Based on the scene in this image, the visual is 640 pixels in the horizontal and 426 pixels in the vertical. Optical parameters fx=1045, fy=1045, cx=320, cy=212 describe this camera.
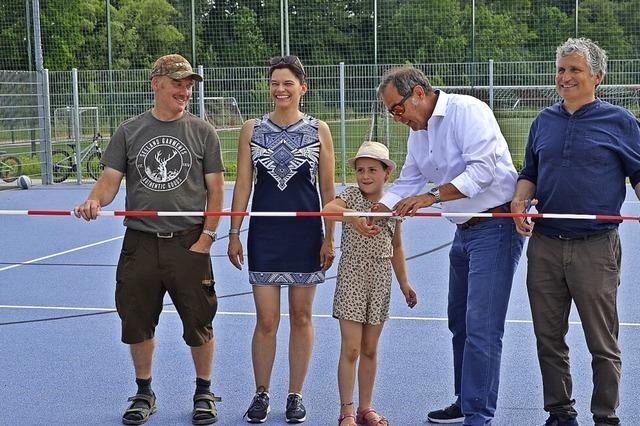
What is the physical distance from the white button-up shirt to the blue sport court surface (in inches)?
50.2

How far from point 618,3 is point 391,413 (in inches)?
775

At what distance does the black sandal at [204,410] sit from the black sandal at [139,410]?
0.24 metres

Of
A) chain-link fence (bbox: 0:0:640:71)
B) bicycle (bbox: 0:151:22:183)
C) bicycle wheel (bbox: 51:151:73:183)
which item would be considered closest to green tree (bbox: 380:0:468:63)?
chain-link fence (bbox: 0:0:640:71)

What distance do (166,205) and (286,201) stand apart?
2.07 ft

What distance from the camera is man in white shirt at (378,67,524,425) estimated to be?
4844 mm

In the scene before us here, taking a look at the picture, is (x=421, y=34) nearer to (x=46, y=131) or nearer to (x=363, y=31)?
(x=363, y=31)

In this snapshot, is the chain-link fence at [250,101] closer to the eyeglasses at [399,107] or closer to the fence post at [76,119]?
the fence post at [76,119]

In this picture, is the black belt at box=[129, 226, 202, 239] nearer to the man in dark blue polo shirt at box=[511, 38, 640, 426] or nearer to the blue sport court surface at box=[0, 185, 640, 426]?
the blue sport court surface at box=[0, 185, 640, 426]

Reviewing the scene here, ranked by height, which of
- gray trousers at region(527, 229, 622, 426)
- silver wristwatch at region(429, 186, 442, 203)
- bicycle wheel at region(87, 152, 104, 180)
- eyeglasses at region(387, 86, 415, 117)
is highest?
eyeglasses at region(387, 86, 415, 117)

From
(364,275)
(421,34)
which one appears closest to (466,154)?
(364,275)

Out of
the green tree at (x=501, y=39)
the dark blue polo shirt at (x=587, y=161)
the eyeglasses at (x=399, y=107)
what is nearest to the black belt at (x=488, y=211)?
the dark blue polo shirt at (x=587, y=161)

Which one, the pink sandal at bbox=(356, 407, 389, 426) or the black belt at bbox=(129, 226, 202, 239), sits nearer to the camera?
the pink sandal at bbox=(356, 407, 389, 426)

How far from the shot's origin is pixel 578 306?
503 cm

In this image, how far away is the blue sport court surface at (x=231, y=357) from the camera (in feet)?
18.9
